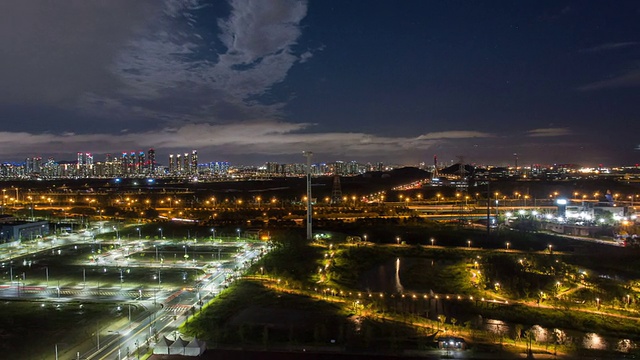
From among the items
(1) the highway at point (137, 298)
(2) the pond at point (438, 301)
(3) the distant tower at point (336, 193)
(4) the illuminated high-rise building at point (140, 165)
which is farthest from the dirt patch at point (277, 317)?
(4) the illuminated high-rise building at point (140, 165)

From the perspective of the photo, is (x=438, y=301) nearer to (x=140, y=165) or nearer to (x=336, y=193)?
(x=336, y=193)

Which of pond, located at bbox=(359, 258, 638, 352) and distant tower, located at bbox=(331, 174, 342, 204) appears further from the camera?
distant tower, located at bbox=(331, 174, 342, 204)

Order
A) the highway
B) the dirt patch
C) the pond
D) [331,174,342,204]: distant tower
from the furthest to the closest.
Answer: [331,174,342,204]: distant tower, the dirt patch, the pond, the highway

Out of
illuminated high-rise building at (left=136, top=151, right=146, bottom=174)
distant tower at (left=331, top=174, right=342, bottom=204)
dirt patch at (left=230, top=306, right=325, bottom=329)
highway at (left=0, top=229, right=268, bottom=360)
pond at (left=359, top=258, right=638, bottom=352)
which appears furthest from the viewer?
illuminated high-rise building at (left=136, top=151, right=146, bottom=174)

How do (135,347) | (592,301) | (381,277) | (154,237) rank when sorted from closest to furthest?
1. (135,347)
2. (592,301)
3. (381,277)
4. (154,237)

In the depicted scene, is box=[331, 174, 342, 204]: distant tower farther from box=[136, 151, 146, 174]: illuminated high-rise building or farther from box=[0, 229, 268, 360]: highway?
box=[136, 151, 146, 174]: illuminated high-rise building

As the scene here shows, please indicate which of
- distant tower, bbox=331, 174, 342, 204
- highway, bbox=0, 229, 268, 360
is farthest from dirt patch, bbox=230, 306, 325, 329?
distant tower, bbox=331, 174, 342, 204

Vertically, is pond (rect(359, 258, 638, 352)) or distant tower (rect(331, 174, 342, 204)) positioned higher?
distant tower (rect(331, 174, 342, 204))

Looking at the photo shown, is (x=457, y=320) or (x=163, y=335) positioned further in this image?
(x=457, y=320)

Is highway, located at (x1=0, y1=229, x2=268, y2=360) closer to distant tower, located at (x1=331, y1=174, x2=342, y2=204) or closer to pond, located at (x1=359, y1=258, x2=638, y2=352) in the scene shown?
pond, located at (x1=359, y1=258, x2=638, y2=352)

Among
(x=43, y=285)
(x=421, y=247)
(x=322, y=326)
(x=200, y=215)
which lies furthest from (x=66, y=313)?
(x=200, y=215)

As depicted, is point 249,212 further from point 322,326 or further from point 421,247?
point 322,326
